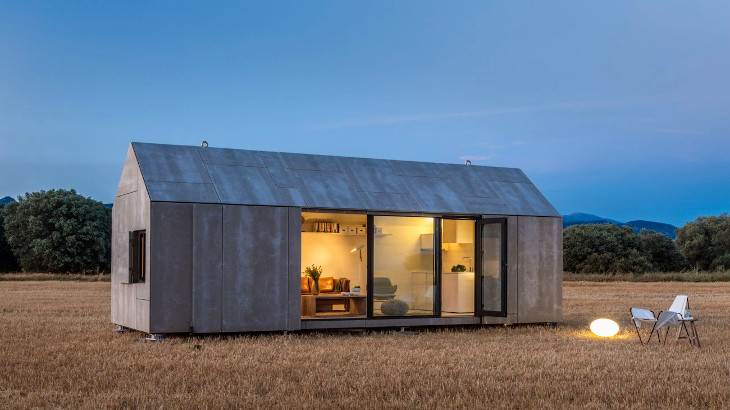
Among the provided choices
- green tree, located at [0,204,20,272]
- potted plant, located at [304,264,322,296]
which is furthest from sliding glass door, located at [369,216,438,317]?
green tree, located at [0,204,20,272]

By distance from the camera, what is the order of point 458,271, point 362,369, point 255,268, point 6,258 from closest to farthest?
point 362,369 → point 255,268 → point 458,271 → point 6,258

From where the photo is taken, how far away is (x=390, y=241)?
53.1ft

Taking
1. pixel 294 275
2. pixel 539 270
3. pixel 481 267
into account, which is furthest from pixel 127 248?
pixel 539 270

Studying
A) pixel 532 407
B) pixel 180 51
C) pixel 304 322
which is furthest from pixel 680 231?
pixel 532 407

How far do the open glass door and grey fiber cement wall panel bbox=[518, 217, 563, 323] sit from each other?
17.4 inches

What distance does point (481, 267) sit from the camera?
55.6 feet

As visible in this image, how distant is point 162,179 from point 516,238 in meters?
6.79

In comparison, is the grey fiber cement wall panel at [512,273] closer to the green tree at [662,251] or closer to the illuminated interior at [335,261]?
the illuminated interior at [335,261]

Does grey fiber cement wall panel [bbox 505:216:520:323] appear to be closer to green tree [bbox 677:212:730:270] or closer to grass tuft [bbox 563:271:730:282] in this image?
grass tuft [bbox 563:271:730:282]

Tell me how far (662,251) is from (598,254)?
29.6ft

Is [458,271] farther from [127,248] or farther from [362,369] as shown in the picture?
[362,369]

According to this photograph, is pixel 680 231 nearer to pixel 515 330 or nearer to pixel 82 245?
pixel 82 245

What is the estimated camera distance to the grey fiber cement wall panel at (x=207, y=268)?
46.9 ft

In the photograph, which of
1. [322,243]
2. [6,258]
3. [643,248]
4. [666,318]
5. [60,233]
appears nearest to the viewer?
[666,318]
